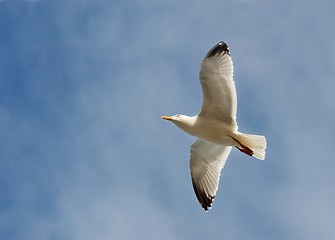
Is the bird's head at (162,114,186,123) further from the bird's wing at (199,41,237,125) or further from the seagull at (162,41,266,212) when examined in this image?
the bird's wing at (199,41,237,125)

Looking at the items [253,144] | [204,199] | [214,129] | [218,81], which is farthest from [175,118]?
[204,199]

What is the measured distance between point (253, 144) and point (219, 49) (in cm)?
163

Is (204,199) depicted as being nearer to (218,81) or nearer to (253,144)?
(253,144)

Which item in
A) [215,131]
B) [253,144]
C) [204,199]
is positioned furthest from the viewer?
[204,199]

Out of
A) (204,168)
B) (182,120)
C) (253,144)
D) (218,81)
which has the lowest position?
(253,144)

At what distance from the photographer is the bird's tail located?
1097cm

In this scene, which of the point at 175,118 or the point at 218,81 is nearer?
the point at 218,81

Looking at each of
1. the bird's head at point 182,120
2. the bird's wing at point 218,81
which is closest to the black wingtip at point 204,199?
the bird's head at point 182,120

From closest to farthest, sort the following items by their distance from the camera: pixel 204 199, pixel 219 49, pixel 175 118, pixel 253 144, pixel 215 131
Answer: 1. pixel 219 49
2. pixel 253 144
3. pixel 215 131
4. pixel 175 118
5. pixel 204 199

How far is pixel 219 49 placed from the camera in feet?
35.0

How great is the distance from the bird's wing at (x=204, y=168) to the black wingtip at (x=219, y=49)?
1815 millimetres

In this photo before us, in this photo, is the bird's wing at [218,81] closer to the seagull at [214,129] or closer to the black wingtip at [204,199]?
the seagull at [214,129]

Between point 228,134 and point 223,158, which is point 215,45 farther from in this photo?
point 223,158

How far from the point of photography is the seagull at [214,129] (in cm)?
1070
